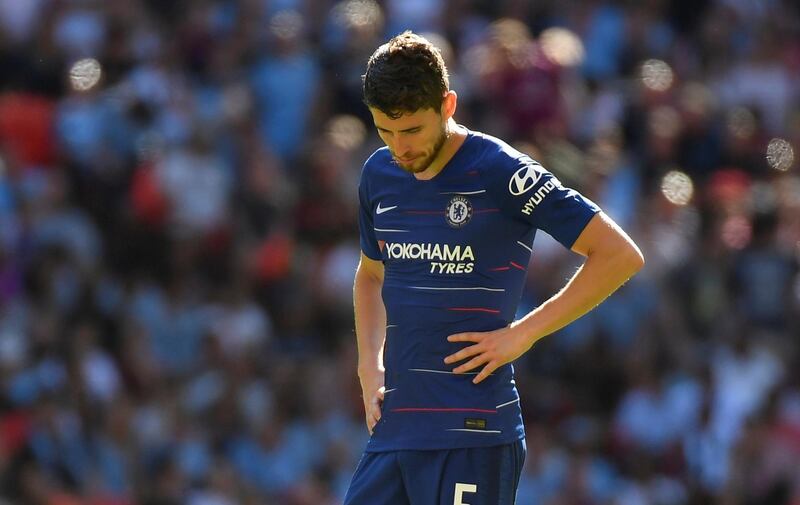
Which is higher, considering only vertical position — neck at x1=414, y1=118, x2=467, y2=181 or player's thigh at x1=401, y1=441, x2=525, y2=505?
neck at x1=414, y1=118, x2=467, y2=181

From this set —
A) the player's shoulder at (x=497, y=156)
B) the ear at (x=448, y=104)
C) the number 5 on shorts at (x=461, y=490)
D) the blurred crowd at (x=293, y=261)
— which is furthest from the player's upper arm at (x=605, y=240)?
the blurred crowd at (x=293, y=261)

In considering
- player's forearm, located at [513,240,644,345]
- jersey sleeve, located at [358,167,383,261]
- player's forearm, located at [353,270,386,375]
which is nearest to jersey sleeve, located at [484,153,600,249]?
player's forearm, located at [513,240,644,345]

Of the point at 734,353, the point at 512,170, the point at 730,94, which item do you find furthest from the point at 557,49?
the point at 512,170

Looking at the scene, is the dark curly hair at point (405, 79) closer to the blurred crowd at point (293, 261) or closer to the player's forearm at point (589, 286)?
the player's forearm at point (589, 286)

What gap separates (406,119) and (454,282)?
0.54 m

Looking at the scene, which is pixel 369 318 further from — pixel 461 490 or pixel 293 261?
pixel 293 261

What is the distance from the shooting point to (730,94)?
12.8 m

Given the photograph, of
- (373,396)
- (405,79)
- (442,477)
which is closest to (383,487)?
(442,477)

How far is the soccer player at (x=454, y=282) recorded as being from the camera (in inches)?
192

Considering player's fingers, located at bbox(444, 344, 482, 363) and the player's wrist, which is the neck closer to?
player's fingers, located at bbox(444, 344, 482, 363)

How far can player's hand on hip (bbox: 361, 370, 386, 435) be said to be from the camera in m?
5.17

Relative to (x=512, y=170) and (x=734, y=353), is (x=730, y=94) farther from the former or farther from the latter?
(x=512, y=170)

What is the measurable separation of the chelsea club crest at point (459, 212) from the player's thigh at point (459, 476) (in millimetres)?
712

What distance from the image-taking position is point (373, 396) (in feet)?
17.2
